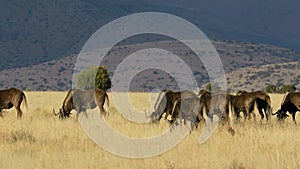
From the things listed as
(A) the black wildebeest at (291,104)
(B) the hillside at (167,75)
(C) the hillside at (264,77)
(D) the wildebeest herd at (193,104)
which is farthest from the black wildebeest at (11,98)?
(B) the hillside at (167,75)

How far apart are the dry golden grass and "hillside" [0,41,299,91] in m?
95.0

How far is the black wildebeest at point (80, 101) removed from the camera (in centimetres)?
2412

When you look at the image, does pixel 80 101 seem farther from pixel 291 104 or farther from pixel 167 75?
pixel 167 75

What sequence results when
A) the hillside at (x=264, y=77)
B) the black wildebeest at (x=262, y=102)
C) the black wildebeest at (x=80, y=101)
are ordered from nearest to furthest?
the black wildebeest at (x=262, y=102) < the black wildebeest at (x=80, y=101) < the hillside at (x=264, y=77)

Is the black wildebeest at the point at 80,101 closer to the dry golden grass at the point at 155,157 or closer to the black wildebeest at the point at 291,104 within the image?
the dry golden grass at the point at 155,157

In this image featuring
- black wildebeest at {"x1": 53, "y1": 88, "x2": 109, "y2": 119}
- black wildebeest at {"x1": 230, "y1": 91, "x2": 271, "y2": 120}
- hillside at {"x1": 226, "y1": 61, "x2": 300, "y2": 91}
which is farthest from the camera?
hillside at {"x1": 226, "y1": 61, "x2": 300, "y2": 91}

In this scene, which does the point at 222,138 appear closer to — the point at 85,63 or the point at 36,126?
the point at 36,126

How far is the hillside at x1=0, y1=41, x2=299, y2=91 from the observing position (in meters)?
121

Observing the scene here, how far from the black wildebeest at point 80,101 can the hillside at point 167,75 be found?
3502 inches

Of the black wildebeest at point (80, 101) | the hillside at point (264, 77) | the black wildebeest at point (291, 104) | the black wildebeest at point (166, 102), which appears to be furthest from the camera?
the hillside at point (264, 77)

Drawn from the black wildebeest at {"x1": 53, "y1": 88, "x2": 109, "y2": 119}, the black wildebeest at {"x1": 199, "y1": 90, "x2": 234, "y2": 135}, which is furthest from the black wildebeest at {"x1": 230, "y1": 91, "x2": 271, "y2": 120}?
the black wildebeest at {"x1": 53, "y1": 88, "x2": 109, "y2": 119}

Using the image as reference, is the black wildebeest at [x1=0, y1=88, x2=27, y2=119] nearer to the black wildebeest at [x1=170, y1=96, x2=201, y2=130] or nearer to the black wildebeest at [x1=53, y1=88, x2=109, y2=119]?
the black wildebeest at [x1=53, y1=88, x2=109, y2=119]

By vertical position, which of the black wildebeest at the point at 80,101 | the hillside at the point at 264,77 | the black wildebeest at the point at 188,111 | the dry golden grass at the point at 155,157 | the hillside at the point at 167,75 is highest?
the hillside at the point at 167,75

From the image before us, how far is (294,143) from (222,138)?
1.92 metres
